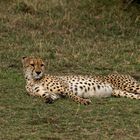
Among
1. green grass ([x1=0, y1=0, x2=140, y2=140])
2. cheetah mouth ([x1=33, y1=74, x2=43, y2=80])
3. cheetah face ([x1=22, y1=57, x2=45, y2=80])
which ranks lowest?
green grass ([x1=0, y1=0, x2=140, y2=140])

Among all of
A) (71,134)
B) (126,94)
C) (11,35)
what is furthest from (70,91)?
(11,35)

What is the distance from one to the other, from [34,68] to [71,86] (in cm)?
66

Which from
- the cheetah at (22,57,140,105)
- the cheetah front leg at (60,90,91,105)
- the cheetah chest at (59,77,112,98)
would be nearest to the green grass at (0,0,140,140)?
the cheetah front leg at (60,90,91,105)

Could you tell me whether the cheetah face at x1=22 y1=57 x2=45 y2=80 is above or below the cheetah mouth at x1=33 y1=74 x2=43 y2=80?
above

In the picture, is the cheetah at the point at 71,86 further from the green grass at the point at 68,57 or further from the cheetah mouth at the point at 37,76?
the green grass at the point at 68,57

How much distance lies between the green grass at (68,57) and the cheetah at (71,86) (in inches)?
8.2

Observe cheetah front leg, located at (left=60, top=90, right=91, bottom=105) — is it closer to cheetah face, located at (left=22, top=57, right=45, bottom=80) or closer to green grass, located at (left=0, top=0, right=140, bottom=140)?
green grass, located at (left=0, top=0, right=140, bottom=140)

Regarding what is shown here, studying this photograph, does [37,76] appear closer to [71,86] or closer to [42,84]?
[42,84]

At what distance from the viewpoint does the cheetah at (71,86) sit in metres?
9.46

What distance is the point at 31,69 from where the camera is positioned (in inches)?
385

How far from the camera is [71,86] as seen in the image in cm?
969

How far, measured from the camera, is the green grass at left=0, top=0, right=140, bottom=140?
7.58 meters

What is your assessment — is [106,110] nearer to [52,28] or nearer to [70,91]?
[70,91]

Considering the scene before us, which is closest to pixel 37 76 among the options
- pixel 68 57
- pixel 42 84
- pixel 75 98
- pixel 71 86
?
pixel 42 84
